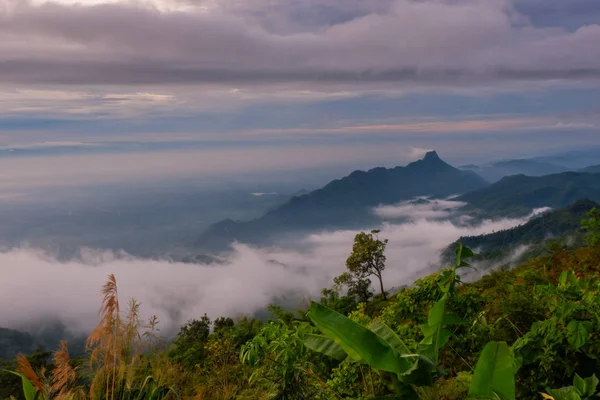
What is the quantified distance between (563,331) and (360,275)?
2545 centimetres

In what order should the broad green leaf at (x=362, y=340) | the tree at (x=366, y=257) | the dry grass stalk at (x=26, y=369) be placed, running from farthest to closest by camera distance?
the tree at (x=366, y=257) → the dry grass stalk at (x=26, y=369) → the broad green leaf at (x=362, y=340)

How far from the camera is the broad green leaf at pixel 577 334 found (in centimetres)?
275

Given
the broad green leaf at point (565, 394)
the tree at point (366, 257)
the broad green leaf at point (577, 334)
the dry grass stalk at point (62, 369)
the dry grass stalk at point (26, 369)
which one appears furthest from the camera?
the tree at point (366, 257)

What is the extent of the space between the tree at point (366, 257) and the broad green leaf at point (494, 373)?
2509 centimetres

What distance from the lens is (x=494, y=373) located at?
2.57 m

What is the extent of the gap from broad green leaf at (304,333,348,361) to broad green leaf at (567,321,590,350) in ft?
4.47

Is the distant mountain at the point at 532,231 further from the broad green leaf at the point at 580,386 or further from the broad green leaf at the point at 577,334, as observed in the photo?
the broad green leaf at the point at 580,386

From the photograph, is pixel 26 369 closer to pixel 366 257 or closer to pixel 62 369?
pixel 62 369

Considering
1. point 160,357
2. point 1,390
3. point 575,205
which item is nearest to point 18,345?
point 1,390

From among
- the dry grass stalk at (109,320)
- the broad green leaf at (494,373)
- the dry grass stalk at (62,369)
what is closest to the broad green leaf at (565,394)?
the broad green leaf at (494,373)

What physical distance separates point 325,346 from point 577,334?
1.51 meters

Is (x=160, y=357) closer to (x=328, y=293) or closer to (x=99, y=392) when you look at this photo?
(x=99, y=392)

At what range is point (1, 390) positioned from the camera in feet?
65.3

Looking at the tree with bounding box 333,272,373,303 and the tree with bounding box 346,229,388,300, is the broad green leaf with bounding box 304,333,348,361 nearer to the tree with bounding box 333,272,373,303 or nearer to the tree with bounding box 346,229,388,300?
the tree with bounding box 333,272,373,303
